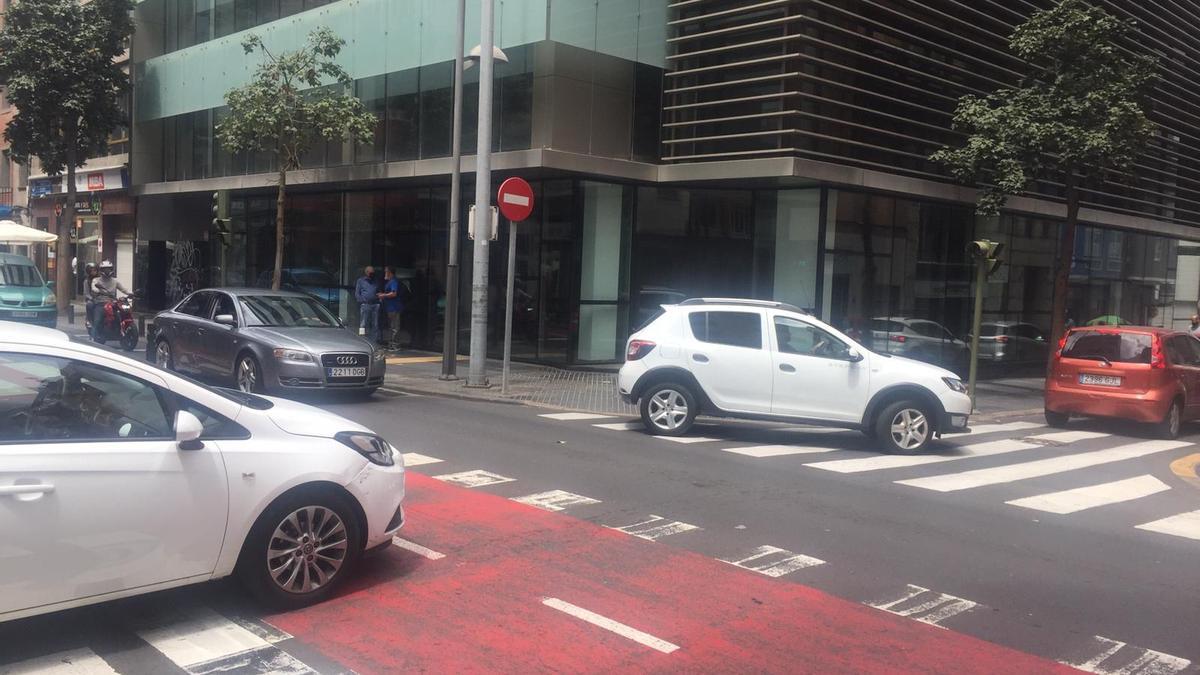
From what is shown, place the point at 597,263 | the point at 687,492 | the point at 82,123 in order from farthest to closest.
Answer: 1. the point at 82,123
2. the point at 597,263
3. the point at 687,492

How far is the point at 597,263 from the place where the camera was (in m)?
19.8

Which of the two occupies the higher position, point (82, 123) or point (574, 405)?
point (82, 123)

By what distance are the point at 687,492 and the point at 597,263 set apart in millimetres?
11458

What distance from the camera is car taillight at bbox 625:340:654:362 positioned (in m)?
12.2

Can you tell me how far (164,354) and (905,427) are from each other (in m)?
11.4

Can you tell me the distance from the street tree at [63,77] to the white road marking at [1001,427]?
85.2 ft

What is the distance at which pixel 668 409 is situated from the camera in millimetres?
12117

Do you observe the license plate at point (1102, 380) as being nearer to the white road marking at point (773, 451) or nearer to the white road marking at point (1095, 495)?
the white road marking at point (1095, 495)

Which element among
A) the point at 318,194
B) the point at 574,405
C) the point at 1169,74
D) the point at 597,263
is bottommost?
the point at 574,405

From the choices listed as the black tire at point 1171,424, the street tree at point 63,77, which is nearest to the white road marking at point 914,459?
the black tire at point 1171,424

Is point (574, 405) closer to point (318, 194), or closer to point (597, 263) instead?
point (597, 263)

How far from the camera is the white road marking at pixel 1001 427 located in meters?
14.1

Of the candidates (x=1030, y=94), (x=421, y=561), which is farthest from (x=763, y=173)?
(x=421, y=561)

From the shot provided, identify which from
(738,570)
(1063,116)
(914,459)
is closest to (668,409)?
(914,459)
